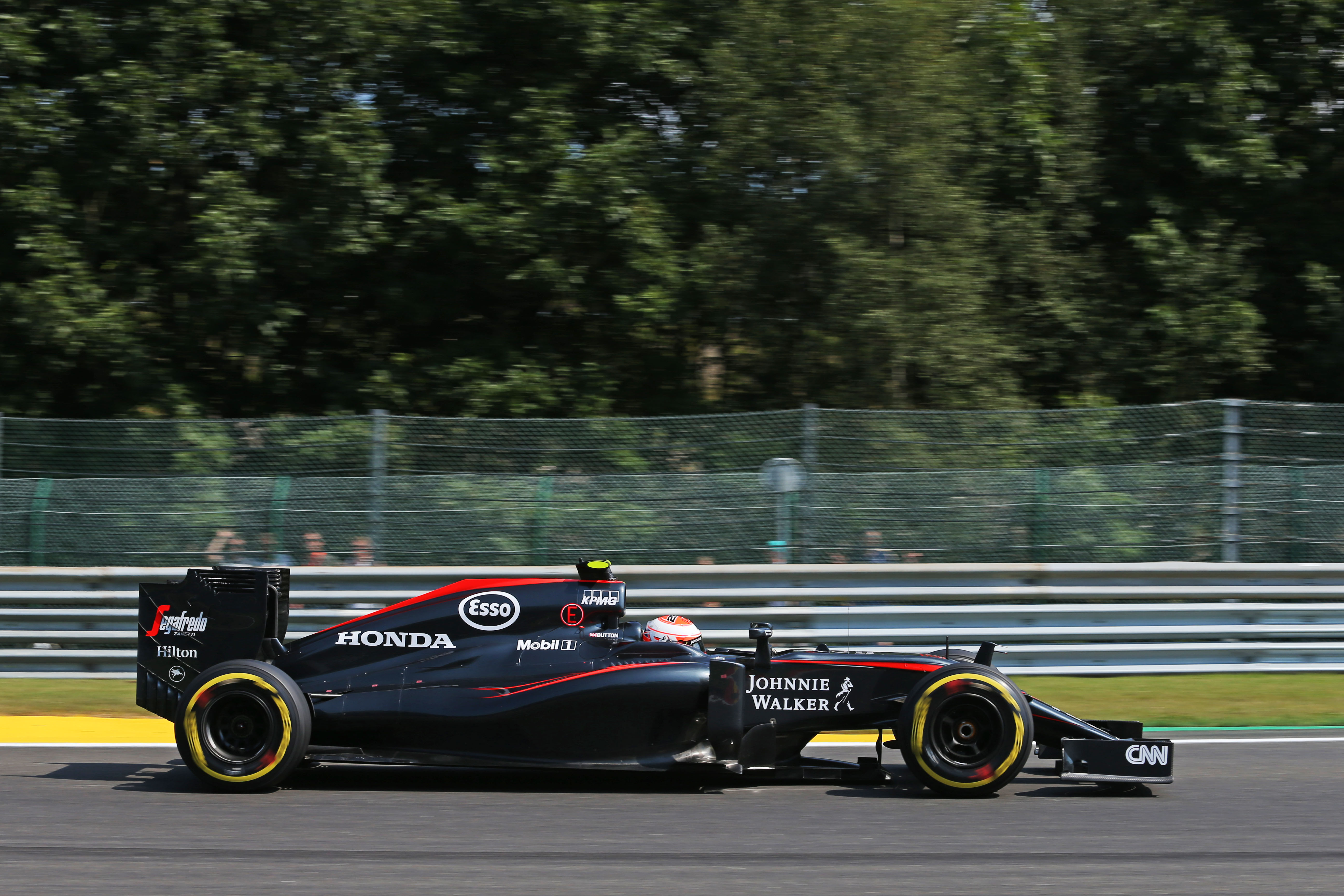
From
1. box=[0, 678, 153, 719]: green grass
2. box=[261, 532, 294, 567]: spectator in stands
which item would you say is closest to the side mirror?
box=[0, 678, 153, 719]: green grass

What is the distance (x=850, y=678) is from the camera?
6457 mm

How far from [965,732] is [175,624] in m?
3.97

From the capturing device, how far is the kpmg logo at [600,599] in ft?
22.2

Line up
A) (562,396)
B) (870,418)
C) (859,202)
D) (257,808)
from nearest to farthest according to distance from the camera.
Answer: (257,808) < (870,418) < (859,202) < (562,396)

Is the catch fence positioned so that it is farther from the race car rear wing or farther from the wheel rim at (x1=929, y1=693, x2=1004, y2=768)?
the wheel rim at (x1=929, y1=693, x2=1004, y2=768)

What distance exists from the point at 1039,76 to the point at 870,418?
6472 millimetres

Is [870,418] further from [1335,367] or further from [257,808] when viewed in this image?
[1335,367]

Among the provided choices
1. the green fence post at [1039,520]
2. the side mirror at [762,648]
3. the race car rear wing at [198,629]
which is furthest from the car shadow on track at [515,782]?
the green fence post at [1039,520]

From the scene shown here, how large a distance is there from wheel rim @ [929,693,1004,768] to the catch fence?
382 centimetres

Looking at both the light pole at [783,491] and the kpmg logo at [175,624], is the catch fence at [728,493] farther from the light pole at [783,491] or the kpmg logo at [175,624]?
the kpmg logo at [175,624]

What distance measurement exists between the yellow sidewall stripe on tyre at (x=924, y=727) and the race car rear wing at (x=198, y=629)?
3160mm

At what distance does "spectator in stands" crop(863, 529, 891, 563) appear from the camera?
1014cm

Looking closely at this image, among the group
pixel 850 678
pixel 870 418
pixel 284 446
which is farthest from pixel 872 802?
pixel 284 446

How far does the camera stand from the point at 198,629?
6.80m
